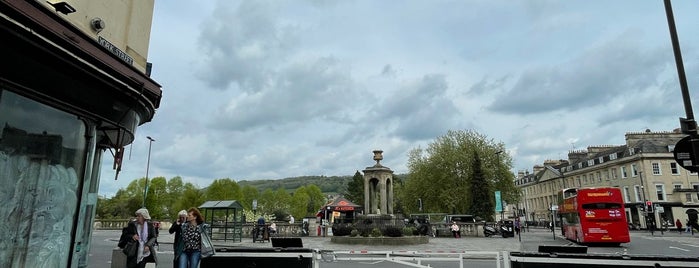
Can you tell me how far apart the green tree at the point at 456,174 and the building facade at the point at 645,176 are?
15.9m

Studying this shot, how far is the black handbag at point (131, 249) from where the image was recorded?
25.3 ft

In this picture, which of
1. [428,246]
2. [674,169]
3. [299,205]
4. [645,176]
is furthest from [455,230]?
[299,205]

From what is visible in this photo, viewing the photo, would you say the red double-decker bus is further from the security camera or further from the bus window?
the security camera

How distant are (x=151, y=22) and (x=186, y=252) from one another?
399 cm

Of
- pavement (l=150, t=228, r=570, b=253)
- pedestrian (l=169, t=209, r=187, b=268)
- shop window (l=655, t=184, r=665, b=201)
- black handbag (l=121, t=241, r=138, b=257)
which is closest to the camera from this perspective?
pedestrian (l=169, t=209, r=187, b=268)

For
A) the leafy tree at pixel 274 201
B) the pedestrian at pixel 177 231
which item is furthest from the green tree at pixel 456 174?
the leafy tree at pixel 274 201

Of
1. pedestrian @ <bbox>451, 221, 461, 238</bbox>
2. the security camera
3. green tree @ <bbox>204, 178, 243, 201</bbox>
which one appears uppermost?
green tree @ <bbox>204, 178, 243, 201</bbox>

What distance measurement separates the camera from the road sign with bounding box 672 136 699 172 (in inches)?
236

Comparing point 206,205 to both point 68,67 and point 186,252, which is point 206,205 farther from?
point 68,67

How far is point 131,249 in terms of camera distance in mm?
7750

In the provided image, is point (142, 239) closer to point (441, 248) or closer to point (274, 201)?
point (441, 248)

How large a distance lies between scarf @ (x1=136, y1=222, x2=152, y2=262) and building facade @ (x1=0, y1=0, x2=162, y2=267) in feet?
9.57

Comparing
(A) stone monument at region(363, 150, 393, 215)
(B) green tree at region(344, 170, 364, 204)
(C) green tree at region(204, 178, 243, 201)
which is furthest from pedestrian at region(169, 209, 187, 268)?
(B) green tree at region(344, 170, 364, 204)

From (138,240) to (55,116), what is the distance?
470 centimetres
